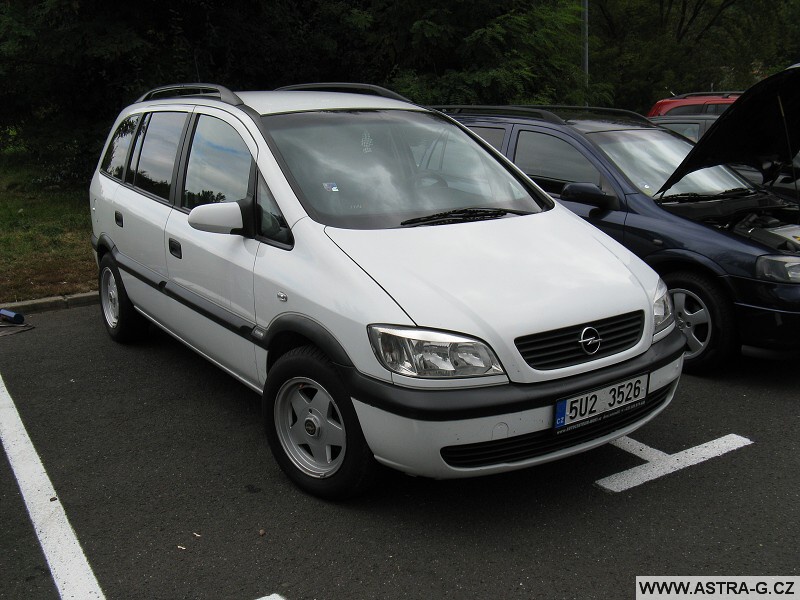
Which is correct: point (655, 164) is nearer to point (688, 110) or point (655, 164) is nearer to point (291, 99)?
point (291, 99)

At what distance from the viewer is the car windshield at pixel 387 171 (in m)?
3.81

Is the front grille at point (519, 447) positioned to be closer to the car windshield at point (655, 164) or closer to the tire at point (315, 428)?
the tire at point (315, 428)

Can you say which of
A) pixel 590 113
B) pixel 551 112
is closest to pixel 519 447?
pixel 551 112

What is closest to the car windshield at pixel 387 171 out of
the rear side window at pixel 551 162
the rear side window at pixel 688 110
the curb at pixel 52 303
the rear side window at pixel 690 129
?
the rear side window at pixel 551 162

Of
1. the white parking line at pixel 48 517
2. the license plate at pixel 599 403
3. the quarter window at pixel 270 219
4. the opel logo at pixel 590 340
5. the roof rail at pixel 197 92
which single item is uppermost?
the roof rail at pixel 197 92

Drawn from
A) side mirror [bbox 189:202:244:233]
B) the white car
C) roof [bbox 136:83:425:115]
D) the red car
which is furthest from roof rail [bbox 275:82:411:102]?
the red car

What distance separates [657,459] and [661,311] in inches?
30.9

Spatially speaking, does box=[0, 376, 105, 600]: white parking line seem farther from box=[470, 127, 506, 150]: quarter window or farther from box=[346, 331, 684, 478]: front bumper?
box=[470, 127, 506, 150]: quarter window

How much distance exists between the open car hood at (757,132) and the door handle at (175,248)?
322 cm

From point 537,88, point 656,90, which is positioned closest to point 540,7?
A: point 537,88

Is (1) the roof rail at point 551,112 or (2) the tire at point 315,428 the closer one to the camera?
(2) the tire at point 315,428

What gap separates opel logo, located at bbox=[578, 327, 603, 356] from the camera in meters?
3.26

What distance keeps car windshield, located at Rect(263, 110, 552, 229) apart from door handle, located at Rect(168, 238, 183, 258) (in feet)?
3.02

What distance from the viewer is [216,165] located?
4348 millimetres
